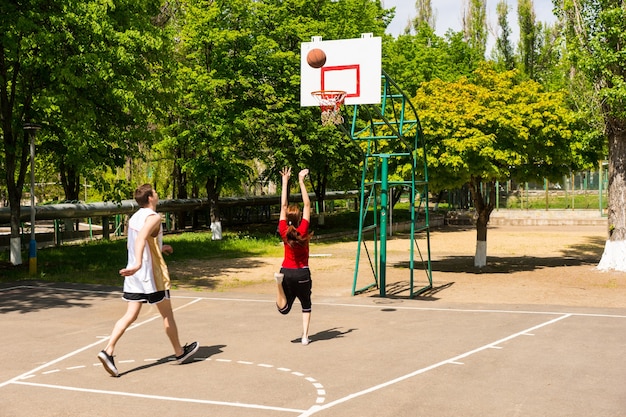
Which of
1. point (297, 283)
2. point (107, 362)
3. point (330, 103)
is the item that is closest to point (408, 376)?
point (297, 283)

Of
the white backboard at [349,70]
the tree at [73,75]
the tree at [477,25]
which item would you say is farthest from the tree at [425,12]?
the white backboard at [349,70]

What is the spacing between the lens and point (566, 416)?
6977 mm

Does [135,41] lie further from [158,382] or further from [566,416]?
[566,416]

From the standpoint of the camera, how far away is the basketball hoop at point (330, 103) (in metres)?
14.6

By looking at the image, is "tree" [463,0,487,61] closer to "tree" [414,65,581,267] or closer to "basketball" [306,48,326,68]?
"tree" [414,65,581,267]

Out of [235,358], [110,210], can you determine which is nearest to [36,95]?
[110,210]

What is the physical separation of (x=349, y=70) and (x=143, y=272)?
7.88 metres

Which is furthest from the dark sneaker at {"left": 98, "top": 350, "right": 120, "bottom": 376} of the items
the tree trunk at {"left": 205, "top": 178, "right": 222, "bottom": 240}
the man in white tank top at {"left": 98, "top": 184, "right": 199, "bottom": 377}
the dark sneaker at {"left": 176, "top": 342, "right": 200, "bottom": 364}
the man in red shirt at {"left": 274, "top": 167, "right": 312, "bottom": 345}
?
the tree trunk at {"left": 205, "top": 178, "right": 222, "bottom": 240}

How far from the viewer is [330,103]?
14859 mm

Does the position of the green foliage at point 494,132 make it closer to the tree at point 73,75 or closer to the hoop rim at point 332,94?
the hoop rim at point 332,94

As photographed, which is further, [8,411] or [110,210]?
[110,210]

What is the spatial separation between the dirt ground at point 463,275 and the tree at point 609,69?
130 cm

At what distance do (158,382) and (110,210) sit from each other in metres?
25.1

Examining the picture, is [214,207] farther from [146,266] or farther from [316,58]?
[146,266]
